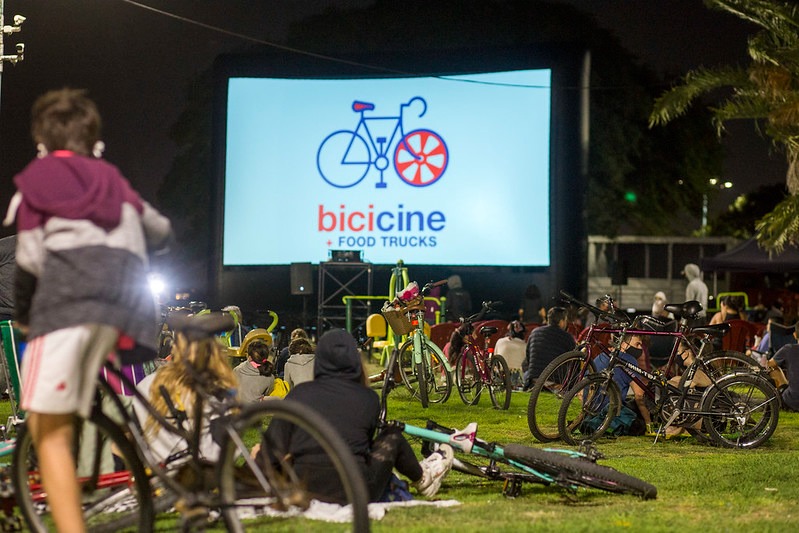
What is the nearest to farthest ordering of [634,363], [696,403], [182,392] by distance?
[182,392], [696,403], [634,363]

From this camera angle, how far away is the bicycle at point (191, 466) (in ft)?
11.6

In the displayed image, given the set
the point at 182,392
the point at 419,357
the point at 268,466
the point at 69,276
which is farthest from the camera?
the point at 419,357

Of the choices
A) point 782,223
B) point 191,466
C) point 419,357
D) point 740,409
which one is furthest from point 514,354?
point 191,466

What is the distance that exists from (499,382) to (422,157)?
10.3m

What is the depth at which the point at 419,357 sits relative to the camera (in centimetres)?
1232

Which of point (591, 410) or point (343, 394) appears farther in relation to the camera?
point (591, 410)

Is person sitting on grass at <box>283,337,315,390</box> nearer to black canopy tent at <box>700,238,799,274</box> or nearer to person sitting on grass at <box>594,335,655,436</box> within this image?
person sitting on grass at <box>594,335,655,436</box>

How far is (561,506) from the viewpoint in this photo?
6.09 metres

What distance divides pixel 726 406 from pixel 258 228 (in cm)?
1531

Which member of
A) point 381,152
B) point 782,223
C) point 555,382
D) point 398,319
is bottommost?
point 555,382

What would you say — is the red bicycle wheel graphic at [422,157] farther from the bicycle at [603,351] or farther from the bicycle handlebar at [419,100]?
the bicycle at [603,351]

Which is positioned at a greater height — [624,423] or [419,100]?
[419,100]

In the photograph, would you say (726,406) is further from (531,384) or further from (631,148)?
(631,148)

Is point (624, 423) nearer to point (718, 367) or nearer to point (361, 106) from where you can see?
point (718, 367)
